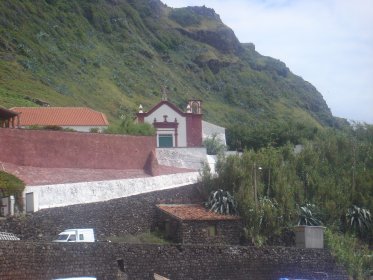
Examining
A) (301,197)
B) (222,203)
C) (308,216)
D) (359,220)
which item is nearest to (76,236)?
(222,203)

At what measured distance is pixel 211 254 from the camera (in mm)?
27500

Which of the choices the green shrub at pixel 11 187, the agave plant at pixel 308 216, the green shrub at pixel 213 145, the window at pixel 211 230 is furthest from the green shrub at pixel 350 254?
the green shrub at pixel 213 145

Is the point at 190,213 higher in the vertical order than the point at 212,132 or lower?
lower

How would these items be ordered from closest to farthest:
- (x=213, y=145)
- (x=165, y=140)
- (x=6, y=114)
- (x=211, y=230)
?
(x=211, y=230) < (x=6, y=114) < (x=165, y=140) < (x=213, y=145)

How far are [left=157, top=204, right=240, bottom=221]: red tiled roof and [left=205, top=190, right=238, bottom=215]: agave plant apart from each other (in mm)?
393

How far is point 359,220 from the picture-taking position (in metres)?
37.5

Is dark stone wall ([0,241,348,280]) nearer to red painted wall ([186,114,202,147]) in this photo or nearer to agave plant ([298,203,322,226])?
agave plant ([298,203,322,226])

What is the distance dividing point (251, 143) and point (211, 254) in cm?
3342

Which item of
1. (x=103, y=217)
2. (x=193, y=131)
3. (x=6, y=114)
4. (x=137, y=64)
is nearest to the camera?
(x=103, y=217)

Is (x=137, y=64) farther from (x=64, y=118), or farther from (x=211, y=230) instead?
(x=211, y=230)

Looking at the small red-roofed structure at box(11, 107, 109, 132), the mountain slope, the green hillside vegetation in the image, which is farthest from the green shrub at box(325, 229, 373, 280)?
the mountain slope

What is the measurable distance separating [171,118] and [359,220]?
18154 millimetres

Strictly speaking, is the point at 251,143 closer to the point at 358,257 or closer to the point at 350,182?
the point at 350,182

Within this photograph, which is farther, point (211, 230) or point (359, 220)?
point (359, 220)
